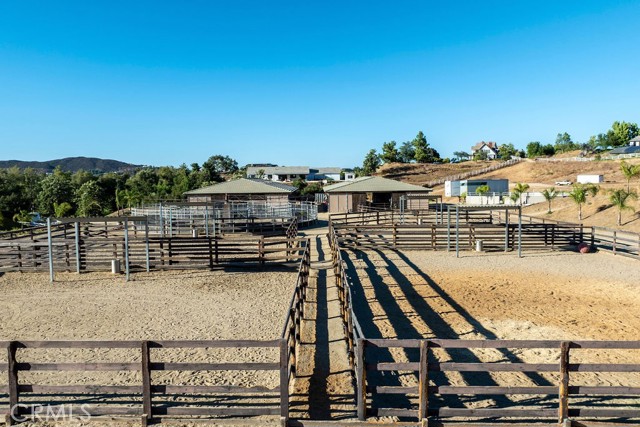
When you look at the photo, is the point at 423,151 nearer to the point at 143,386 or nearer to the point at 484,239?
the point at 484,239

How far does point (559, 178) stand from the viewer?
73.3m

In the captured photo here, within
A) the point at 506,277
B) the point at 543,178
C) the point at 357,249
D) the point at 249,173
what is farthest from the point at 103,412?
the point at 249,173

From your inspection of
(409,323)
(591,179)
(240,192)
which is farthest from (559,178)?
(409,323)

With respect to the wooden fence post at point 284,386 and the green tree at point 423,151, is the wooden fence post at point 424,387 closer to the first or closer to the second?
the wooden fence post at point 284,386

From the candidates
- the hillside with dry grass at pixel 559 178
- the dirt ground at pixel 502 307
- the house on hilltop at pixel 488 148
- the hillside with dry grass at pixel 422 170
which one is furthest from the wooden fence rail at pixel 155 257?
the house on hilltop at pixel 488 148

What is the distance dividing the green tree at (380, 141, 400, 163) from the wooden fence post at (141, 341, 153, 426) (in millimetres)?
116986

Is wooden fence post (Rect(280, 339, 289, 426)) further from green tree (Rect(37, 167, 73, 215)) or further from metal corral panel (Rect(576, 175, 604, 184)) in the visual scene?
green tree (Rect(37, 167, 73, 215))

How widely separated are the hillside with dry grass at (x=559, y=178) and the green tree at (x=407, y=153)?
412 inches

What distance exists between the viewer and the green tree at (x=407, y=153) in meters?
123

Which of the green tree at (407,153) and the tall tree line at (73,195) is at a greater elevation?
the green tree at (407,153)

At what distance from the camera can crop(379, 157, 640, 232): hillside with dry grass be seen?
32.9 m

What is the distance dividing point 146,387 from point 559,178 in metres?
80.4

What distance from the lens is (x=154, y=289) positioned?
43.5 ft

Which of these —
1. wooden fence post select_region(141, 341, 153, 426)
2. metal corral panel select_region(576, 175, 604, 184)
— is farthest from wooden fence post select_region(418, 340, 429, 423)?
metal corral panel select_region(576, 175, 604, 184)
